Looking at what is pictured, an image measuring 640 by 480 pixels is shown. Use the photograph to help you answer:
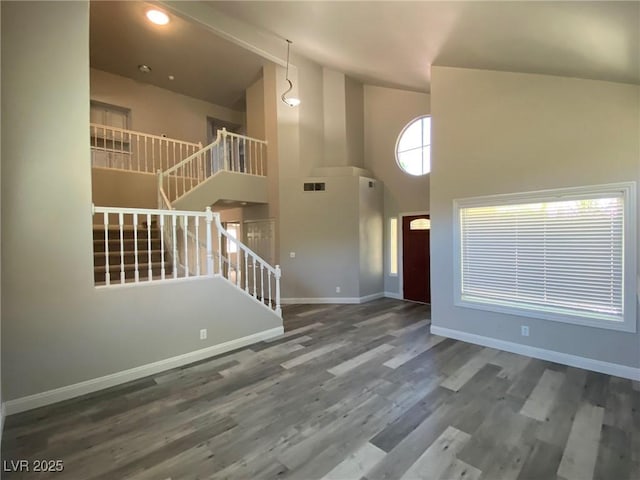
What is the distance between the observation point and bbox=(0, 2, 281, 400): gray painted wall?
2.54 meters

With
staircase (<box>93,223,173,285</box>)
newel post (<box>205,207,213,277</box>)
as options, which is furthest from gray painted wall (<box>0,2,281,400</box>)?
staircase (<box>93,223,173,285</box>)

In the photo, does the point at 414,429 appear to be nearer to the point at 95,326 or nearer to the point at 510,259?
the point at 510,259

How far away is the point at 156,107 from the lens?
733cm

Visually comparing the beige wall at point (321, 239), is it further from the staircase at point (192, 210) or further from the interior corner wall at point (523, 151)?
the interior corner wall at point (523, 151)

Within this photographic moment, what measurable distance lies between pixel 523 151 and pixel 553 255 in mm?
1305

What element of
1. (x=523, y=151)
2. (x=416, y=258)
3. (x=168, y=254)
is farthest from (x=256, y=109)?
(x=523, y=151)

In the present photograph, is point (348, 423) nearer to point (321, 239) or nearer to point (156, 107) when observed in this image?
point (321, 239)

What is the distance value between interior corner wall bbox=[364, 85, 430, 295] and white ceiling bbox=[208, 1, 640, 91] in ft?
5.73

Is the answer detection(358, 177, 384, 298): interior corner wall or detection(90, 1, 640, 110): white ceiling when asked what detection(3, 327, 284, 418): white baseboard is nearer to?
detection(358, 177, 384, 298): interior corner wall

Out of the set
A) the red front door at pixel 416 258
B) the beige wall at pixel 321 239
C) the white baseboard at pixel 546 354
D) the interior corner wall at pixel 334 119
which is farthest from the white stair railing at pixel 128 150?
the white baseboard at pixel 546 354

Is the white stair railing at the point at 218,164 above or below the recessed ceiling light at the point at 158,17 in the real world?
below

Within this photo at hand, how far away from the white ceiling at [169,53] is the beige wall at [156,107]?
0.19 m

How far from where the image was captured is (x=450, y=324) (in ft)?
14.2

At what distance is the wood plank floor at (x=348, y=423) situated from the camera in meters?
1.94
